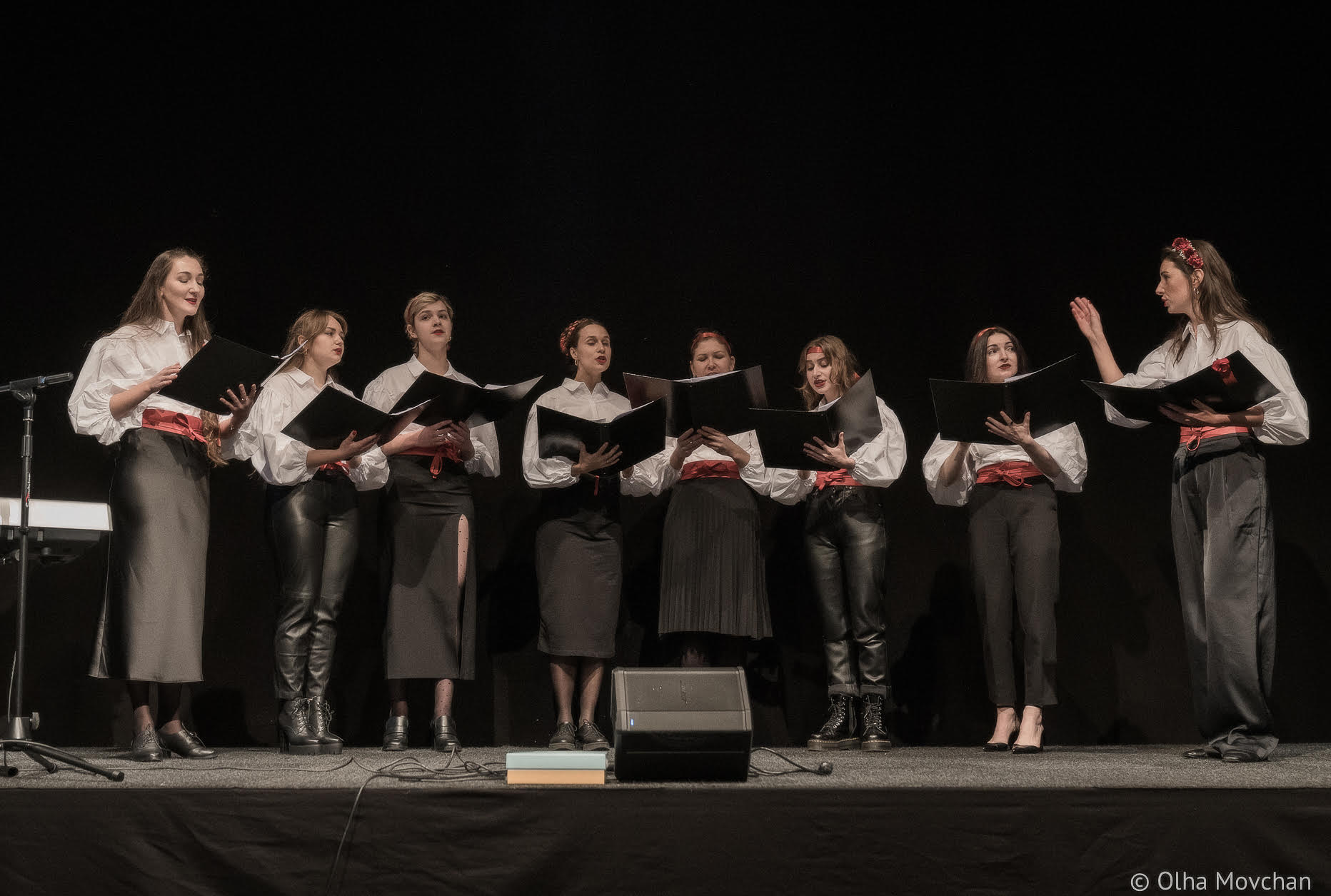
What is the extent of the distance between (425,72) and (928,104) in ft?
6.83

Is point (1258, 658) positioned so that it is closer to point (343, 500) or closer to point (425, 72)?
point (343, 500)

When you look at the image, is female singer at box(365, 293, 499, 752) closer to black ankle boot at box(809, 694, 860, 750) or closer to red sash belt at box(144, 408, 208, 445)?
red sash belt at box(144, 408, 208, 445)

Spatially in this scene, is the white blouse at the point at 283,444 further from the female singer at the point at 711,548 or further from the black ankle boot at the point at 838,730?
the black ankle boot at the point at 838,730

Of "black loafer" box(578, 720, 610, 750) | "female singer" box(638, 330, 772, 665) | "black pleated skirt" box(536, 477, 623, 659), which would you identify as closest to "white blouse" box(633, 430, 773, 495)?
"female singer" box(638, 330, 772, 665)

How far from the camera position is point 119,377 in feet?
11.5

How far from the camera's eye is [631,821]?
8.21 ft

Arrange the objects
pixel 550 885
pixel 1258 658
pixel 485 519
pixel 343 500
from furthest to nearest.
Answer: pixel 485 519
pixel 343 500
pixel 1258 658
pixel 550 885

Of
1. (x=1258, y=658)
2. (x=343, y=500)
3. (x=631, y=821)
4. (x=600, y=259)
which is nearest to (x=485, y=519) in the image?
(x=343, y=500)

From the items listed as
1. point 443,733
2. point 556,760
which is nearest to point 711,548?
point 443,733

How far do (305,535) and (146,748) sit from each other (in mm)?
805

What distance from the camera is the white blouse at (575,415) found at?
13.1ft

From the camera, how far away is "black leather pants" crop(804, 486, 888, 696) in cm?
393

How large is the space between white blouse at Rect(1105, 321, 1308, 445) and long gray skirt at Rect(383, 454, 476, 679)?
2.21m

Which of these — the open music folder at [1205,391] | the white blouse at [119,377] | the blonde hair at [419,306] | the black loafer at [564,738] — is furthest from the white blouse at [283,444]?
the open music folder at [1205,391]
